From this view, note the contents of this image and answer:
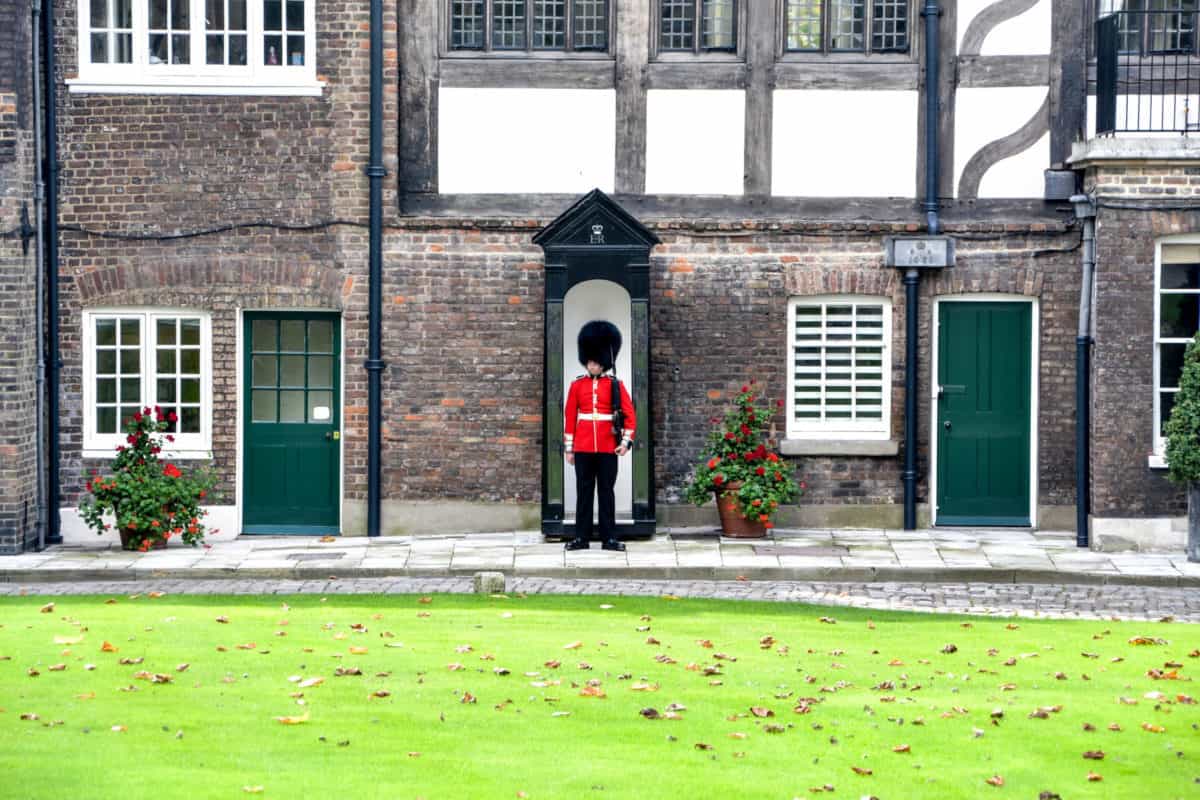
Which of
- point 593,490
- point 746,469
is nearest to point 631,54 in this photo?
point 746,469

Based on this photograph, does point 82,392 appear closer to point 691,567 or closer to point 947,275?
point 691,567

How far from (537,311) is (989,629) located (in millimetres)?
6610

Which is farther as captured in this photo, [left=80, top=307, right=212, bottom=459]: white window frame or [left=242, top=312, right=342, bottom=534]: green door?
[left=242, top=312, right=342, bottom=534]: green door

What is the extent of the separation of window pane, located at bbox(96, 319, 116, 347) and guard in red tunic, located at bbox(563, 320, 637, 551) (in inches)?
179

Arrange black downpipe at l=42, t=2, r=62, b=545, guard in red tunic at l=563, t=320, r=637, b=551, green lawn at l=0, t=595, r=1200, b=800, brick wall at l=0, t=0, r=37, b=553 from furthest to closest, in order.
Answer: black downpipe at l=42, t=2, r=62, b=545, brick wall at l=0, t=0, r=37, b=553, guard in red tunic at l=563, t=320, r=637, b=551, green lawn at l=0, t=595, r=1200, b=800

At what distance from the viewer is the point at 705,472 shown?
17938 mm

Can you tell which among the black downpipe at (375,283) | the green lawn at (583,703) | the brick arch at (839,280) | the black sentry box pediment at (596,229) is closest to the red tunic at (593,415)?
the black sentry box pediment at (596,229)

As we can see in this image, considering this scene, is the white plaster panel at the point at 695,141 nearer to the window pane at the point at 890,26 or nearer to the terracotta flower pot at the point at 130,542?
the window pane at the point at 890,26

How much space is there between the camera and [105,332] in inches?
734

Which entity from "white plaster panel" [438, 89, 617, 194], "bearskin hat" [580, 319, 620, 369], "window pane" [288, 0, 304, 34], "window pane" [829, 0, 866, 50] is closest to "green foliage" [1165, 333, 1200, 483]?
"window pane" [829, 0, 866, 50]

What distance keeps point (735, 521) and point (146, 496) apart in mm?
5327

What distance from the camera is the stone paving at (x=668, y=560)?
16109 mm

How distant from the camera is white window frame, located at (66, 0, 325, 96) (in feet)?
60.1

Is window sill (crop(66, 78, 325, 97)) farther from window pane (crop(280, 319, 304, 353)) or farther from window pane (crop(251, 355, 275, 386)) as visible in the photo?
window pane (crop(251, 355, 275, 386))
